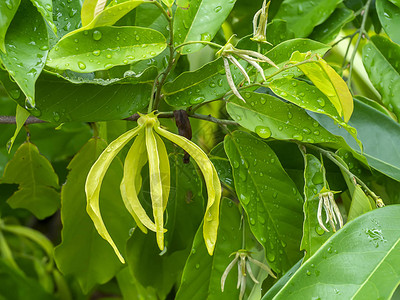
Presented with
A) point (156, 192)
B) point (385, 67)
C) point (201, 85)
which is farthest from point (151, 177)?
point (385, 67)

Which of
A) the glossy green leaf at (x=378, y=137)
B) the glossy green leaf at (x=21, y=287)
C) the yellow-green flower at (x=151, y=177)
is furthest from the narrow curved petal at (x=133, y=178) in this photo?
the glossy green leaf at (x=21, y=287)

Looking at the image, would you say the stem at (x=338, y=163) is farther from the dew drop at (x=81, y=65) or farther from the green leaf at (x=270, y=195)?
the dew drop at (x=81, y=65)

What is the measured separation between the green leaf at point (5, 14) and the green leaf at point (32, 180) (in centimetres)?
22

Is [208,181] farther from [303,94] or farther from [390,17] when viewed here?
[390,17]

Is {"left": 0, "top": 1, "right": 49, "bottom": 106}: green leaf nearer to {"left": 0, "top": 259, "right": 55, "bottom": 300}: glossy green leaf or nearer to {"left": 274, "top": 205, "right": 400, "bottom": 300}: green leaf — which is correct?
{"left": 274, "top": 205, "right": 400, "bottom": 300}: green leaf

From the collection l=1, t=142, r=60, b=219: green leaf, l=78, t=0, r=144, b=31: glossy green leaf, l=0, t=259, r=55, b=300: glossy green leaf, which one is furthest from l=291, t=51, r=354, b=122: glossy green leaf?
l=0, t=259, r=55, b=300: glossy green leaf

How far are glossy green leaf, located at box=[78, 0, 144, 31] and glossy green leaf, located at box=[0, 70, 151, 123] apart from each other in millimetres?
51

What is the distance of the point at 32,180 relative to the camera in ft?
1.82

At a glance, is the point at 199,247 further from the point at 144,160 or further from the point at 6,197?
the point at 6,197

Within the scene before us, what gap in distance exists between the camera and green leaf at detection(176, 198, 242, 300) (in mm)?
439

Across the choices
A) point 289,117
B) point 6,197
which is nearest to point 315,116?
point 289,117

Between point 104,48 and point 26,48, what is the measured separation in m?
0.06

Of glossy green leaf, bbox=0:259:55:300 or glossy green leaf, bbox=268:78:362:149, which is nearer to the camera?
glossy green leaf, bbox=268:78:362:149

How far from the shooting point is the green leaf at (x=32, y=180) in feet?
1.73
